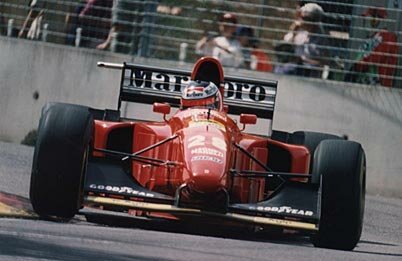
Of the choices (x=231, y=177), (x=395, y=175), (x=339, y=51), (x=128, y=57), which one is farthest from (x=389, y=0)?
(x=231, y=177)

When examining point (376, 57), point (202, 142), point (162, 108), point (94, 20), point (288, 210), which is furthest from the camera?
point (94, 20)

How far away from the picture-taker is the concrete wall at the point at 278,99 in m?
16.2

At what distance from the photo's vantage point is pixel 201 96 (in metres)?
11.5

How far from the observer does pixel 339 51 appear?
16.8m

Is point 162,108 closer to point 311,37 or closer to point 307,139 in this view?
point 307,139

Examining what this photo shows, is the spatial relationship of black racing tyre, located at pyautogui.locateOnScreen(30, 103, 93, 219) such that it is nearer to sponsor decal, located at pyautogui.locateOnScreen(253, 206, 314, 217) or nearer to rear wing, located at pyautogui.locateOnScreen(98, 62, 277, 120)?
sponsor decal, located at pyautogui.locateOnScreen(253, 206, 314, 217)

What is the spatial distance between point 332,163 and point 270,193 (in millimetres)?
1229

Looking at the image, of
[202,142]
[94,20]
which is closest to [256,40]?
[94,20]

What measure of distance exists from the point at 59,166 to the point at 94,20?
316 inches

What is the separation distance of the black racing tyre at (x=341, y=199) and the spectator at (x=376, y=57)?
6314 millimetres

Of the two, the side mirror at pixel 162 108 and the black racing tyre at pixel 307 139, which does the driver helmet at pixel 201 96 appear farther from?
the black racing tyre at pixel 307 139

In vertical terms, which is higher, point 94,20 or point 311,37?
point 311,37

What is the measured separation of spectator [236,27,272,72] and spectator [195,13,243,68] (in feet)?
0.19

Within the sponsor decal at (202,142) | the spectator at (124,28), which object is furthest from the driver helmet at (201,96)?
the spectator at (124,28)
